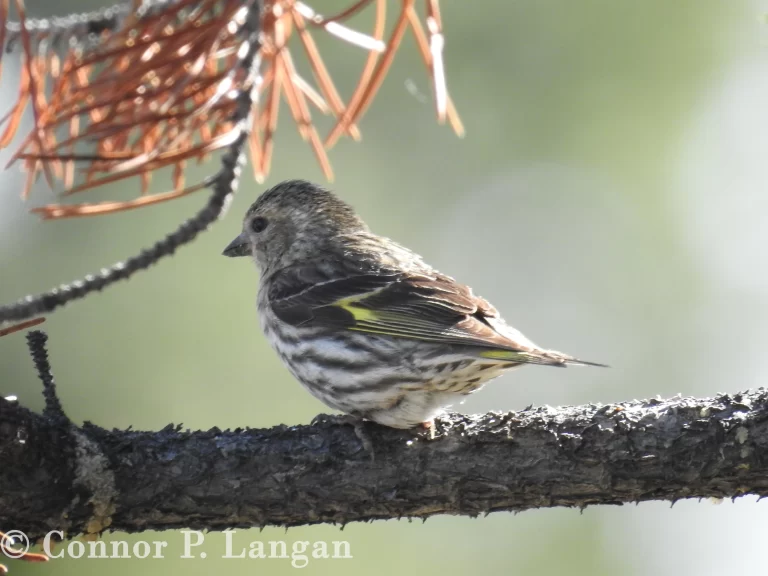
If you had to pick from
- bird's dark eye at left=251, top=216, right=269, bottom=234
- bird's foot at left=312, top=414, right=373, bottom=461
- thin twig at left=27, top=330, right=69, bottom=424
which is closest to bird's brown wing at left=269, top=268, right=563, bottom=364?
bird's foot at left=312, top=414, right=373, bottom=461

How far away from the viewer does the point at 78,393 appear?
761 cm

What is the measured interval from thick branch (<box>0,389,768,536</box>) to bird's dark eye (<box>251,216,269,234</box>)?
2.03 meters

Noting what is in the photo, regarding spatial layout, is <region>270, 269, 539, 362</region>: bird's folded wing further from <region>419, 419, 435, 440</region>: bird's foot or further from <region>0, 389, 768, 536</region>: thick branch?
<region>0, 389, 768, 536</region>: thick branch

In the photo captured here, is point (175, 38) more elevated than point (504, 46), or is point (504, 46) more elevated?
point (504, 46)

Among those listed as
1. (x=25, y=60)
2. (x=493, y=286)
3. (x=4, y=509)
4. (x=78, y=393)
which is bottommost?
(x=4, y=509)

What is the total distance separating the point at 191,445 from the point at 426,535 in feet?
14.6

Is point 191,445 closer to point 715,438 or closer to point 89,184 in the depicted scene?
point 89,184

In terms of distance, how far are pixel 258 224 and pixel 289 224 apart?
20 centimetres

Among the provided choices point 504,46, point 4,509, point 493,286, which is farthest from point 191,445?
point 493,286

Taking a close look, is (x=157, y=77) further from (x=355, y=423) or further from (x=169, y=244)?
(x=355, y=423)

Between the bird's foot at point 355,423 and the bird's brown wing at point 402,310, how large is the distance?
48 centimetres

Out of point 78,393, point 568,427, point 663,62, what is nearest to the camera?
point 568,427

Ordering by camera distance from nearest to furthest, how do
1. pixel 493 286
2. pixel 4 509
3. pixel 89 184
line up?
pixel 89 184 < pixel 4 509 < pixel 493 286

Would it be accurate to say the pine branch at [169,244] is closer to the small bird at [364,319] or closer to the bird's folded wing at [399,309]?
the small bird at [364,319]
